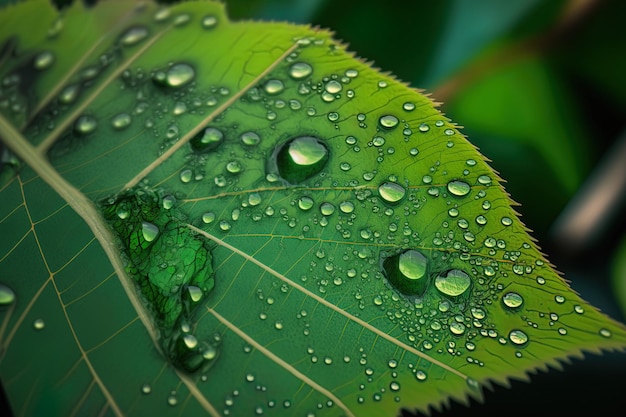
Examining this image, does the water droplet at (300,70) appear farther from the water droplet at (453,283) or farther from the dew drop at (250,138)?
the water droplet at (453,283)

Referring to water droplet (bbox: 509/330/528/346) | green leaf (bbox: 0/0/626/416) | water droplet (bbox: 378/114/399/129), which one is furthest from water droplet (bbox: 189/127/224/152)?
water droplet (bbox: 509/330/528/346)

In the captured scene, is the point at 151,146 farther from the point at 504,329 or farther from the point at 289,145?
the point at 504,329

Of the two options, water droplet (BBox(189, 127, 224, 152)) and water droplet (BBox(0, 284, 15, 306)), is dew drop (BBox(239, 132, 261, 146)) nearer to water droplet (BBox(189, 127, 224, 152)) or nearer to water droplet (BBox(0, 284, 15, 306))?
water droplet (BBox(189, 127, 224, 152))

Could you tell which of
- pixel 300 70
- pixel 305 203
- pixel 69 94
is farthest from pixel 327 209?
pixel 69 94

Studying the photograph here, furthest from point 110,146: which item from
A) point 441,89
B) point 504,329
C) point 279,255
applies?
point 441,89

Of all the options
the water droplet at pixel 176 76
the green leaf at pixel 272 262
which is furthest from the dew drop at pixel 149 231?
the water droplet at pixel 176 76
